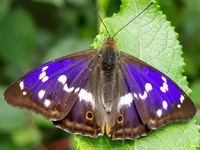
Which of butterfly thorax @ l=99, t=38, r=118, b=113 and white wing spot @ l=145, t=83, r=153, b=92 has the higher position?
butterfly thorax @ l=99, t=38, r=118, b=113

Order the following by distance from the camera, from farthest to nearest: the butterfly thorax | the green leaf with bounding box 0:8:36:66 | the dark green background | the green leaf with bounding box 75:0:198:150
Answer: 1. the green leaf with bounding box 0:8:36:66
2. the dark green background
3. the butterfly thorax
4. the green leaf with bounding box 75:0:198:150

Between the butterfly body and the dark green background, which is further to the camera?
the dark green background

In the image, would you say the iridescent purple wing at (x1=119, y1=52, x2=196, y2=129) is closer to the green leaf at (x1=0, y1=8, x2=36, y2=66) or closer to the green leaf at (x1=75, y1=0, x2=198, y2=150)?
the green leaf at (x1=75, y1=0, x2=198, y2=150)

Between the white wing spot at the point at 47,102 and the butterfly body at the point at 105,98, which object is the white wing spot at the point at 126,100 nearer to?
the butterfly body at the point at 105,98

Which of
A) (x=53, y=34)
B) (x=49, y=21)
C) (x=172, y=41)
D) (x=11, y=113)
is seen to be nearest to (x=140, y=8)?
(x=172, y=41)

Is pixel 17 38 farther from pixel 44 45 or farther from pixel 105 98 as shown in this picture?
pixel 105 98

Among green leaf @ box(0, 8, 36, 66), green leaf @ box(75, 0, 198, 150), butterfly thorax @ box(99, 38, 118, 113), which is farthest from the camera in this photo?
green leaf @ box(0, 8, 36, 66)

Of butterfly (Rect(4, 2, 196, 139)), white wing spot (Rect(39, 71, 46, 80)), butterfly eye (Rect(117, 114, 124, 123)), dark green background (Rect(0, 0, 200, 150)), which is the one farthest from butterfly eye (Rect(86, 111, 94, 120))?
dark green background (Rect(0, 0, 200, 150))
